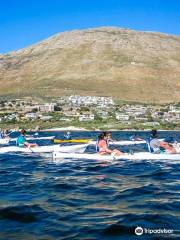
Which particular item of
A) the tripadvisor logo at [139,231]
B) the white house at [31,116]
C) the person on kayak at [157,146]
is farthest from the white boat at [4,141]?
the white house at [31,116]

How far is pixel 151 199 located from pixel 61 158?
14.3 meters

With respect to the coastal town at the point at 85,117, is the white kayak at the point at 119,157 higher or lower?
lower

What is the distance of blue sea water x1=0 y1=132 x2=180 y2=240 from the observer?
11.3 meters

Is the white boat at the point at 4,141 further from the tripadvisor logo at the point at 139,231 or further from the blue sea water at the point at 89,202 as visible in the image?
the tripadvisor logo at the point at 139,231

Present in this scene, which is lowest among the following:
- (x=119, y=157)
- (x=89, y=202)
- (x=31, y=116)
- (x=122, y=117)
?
(x=89, y=202)

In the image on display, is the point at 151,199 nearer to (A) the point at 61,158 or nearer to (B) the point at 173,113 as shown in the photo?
(A) the point at 61,158

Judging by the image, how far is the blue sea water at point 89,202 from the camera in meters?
11.3

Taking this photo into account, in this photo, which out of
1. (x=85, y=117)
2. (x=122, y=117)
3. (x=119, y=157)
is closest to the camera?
(x=119, y=157)

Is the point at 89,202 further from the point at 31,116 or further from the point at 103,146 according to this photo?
the point at 31,116

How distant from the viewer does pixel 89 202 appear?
14.6m

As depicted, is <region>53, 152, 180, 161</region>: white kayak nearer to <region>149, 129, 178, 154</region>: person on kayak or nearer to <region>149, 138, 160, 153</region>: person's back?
<region>149, 129, 178, 154</region>: person on kayak

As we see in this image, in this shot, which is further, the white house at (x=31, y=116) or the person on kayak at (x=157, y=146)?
the white house at (x=31, y=116)

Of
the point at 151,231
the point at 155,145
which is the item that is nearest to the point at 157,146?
the point at 155,145

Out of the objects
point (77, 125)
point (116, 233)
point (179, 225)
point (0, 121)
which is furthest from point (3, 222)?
point (0, 121)
